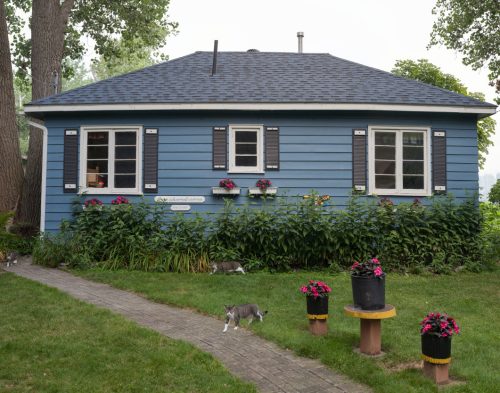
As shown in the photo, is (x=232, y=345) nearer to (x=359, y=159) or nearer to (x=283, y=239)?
(x=283, y=239)

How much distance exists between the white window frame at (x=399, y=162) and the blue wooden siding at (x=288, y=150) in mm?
133

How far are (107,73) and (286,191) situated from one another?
152 feet

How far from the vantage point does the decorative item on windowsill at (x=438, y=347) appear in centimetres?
387

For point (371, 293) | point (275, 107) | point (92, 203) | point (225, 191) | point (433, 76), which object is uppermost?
point (433, 76)

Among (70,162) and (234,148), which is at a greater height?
(234,148)

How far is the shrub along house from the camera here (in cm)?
1032

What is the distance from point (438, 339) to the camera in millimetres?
3871

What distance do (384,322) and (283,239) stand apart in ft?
11.7

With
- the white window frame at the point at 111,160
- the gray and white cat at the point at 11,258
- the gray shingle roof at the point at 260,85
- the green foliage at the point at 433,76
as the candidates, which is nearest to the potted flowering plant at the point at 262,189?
the gray shingle roof at the point at 260,85

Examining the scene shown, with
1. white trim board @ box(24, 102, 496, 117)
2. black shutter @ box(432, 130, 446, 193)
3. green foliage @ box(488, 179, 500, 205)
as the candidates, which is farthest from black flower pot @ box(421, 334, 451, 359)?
green foliage @ box(488, 179, 500, 205)

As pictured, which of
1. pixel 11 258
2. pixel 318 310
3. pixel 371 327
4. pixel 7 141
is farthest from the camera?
pixel 7 141

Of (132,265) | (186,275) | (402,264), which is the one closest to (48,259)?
(132,265)

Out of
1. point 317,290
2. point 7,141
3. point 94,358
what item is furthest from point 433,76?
point 94,358

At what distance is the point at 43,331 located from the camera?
200 inches
